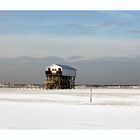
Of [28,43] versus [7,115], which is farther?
[28,43]

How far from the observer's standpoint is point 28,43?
7.56 meters

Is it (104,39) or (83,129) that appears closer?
(83,129)

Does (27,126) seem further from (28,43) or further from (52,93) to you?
(52,93)

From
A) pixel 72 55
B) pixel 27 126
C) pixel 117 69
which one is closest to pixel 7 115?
pixel 27 126

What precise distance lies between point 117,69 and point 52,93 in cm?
497

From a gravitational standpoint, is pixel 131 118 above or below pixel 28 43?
below
